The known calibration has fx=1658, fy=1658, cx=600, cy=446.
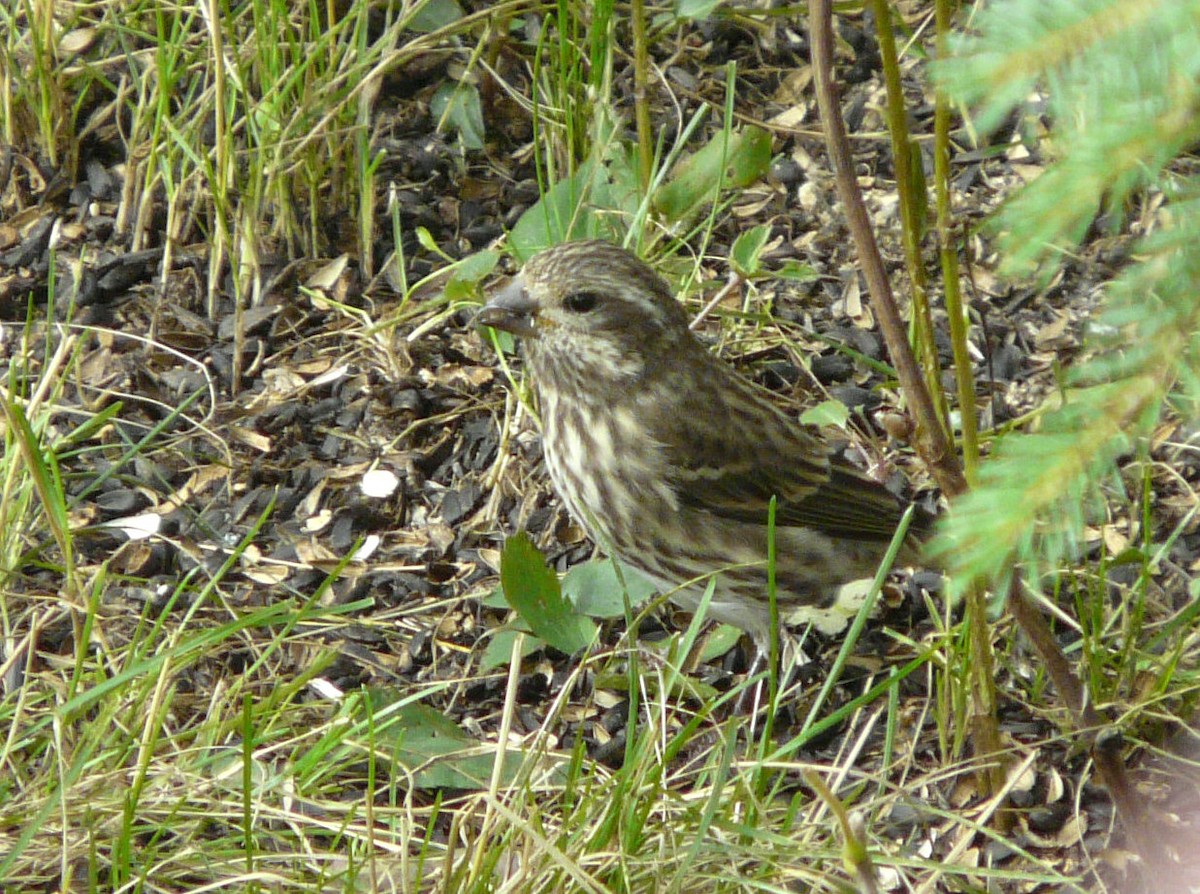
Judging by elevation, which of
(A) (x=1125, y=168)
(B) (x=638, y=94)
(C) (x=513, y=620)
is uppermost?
(A) (x=1125, y=168)

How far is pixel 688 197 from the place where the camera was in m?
4.80

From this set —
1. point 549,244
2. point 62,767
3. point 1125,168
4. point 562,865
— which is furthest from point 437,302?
point 1125,168

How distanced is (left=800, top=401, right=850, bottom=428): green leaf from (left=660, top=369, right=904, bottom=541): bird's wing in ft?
0.27

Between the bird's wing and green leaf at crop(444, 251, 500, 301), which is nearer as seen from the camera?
the bird's wing

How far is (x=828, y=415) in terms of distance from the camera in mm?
4207

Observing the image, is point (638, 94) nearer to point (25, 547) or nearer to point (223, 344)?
point (223, 344)

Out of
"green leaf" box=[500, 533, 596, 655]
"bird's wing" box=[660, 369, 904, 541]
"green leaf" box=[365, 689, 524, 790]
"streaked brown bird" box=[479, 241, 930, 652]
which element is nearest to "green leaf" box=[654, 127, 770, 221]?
"streaked brown bird" box=[479, 241, 930, 652]

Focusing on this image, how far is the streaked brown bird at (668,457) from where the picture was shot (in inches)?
158

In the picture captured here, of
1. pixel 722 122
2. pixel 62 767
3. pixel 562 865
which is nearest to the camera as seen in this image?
pixel 562 865

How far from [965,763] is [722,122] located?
252 centimetres

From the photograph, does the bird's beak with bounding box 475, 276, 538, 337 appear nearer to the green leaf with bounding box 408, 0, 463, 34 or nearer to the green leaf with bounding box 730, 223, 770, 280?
the green leaf with bounding box 730, 223, 770, 280

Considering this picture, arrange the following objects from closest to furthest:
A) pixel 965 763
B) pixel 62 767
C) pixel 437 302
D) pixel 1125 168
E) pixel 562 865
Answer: pixel 1125 168
pixel 562 865
pixel 62 767
pixel 965 763
pixel 437 302

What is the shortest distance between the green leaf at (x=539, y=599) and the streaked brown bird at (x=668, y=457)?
0.19 m

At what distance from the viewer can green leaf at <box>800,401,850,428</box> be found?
4176 millimetres
